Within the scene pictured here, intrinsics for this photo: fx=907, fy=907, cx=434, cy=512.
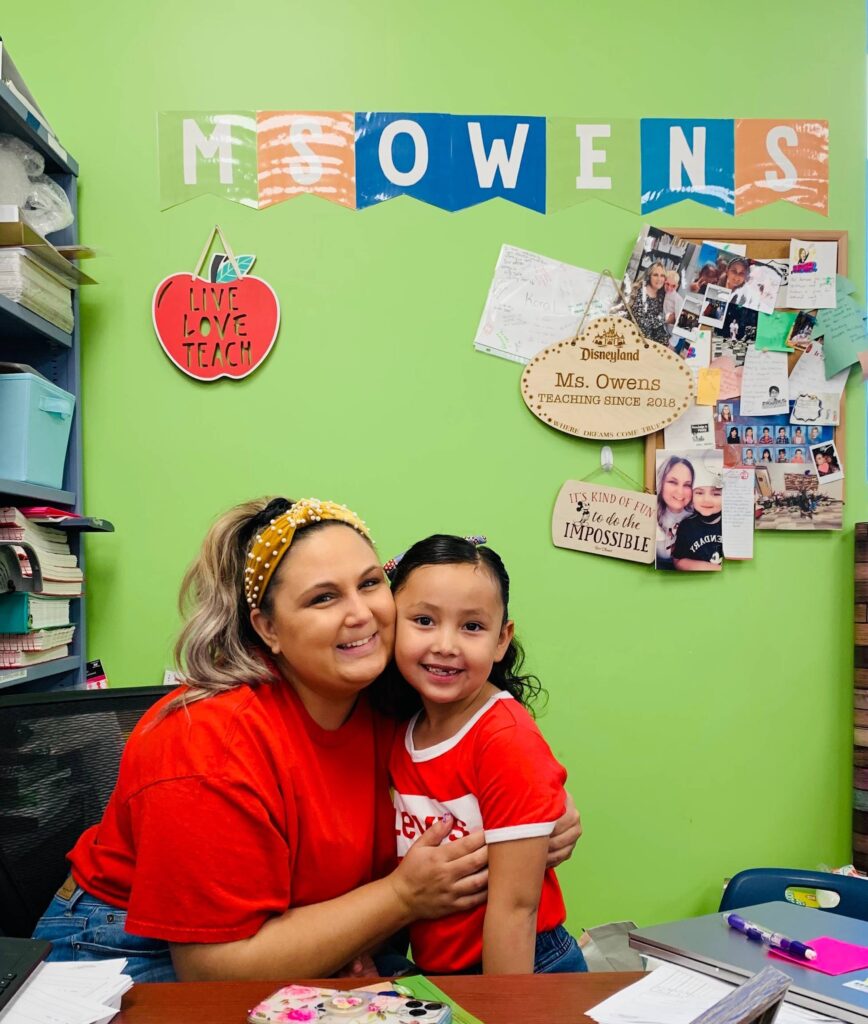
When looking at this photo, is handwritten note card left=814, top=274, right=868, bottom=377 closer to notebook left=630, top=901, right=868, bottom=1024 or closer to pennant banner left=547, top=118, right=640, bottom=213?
pennant banner left=547, top=118, right=640, bottom=213

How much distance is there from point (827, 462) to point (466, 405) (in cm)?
102

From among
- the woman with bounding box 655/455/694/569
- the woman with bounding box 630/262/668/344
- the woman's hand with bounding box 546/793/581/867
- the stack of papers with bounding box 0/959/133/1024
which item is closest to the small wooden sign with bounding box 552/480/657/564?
the woman with bounding box 655/455/694/569

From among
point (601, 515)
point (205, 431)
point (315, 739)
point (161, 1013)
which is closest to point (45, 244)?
point (205, 431)

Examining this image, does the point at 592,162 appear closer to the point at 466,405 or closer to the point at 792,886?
the point at 466,405

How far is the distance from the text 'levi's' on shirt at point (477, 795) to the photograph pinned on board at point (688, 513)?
3.75ft

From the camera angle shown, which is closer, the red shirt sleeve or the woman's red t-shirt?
the woman's red t-shirt

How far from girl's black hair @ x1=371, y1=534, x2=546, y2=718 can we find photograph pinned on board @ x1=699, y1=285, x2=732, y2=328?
4.18 ft

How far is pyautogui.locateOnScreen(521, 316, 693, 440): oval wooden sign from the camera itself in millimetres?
2484

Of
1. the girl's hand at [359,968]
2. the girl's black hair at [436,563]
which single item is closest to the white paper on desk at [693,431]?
the girl's black hair at [436,563]

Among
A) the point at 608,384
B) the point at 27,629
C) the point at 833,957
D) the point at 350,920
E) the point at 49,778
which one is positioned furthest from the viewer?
the point at 608,384

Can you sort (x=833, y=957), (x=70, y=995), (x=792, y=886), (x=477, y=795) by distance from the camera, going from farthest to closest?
1. (x=792, y=886)
2. (x=477, y=795)
3. (x=833, y=957)
4. (x=70, y=995)

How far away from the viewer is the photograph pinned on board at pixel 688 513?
8.18ft

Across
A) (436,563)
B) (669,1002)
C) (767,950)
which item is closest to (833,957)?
(767,950)

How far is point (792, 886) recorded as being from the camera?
190 cm
